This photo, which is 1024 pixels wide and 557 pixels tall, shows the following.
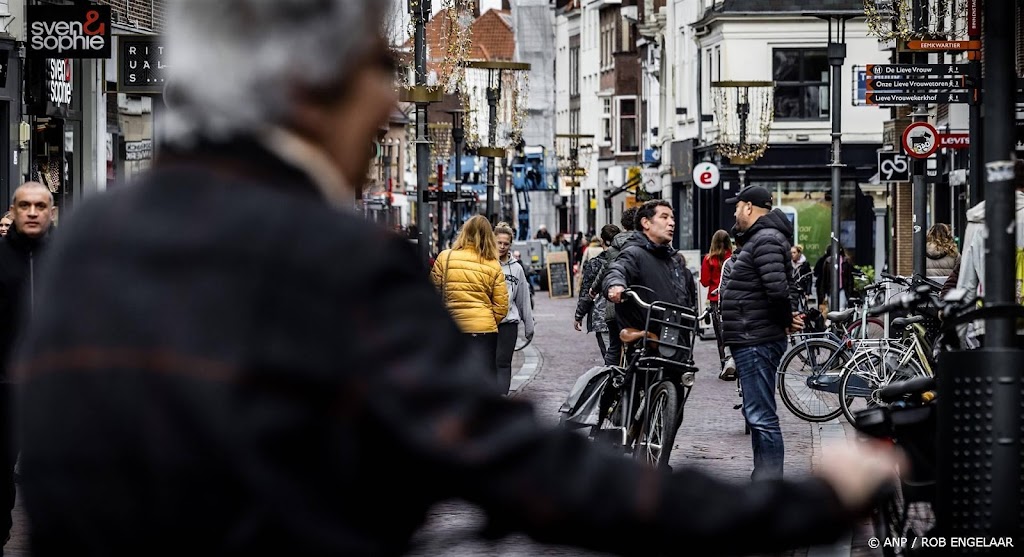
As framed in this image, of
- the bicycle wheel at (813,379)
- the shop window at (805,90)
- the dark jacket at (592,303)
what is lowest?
the bicycle wheel at (813,379)

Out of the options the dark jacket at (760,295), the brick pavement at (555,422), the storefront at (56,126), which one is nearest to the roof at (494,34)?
the brick pavement at (555,422)

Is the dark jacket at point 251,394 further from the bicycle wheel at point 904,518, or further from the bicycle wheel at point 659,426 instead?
the bicycle wheel at point 659,426

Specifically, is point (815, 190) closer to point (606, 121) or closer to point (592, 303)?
point (592, 303)

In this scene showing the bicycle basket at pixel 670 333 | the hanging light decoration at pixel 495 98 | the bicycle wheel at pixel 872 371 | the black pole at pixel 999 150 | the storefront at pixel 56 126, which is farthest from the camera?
the hanging light decoration at pixel 495 98

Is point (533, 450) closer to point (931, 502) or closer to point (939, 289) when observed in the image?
point (931, 502)

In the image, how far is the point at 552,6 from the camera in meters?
108

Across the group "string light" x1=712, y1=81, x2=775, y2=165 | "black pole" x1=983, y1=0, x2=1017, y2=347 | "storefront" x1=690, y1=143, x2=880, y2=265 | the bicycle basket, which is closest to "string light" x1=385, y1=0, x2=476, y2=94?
the bicycle basket

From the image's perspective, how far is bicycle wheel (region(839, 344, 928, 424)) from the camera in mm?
16984

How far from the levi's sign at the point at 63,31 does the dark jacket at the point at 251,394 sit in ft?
70.7

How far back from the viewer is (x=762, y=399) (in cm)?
1099

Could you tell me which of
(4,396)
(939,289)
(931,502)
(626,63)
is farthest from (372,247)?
(626,63)

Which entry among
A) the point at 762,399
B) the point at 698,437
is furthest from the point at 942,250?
the point at 762,399

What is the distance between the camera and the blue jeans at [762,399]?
36.1 feet

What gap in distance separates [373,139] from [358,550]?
545mm
